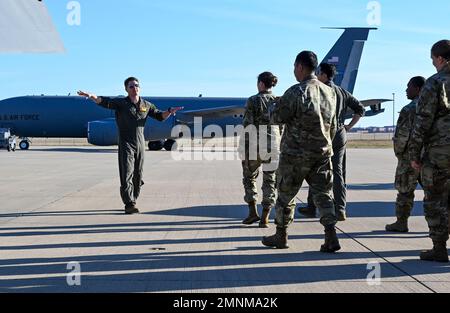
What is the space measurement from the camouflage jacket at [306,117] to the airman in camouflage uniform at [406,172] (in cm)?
179

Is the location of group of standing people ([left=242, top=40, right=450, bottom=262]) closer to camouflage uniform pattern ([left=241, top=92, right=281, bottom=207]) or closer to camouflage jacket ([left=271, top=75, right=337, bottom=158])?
camouflage jacket ([left=271, top=75, right=337, bottom=158])

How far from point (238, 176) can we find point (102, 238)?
8810 mm

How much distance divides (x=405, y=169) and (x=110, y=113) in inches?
1127

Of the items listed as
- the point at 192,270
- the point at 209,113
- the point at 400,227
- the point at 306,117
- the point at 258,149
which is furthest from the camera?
the point at 209,113

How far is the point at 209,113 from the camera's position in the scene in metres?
33.0

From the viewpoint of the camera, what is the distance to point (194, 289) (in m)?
4.11

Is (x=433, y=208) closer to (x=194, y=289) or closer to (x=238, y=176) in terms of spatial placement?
(x=194, y=289)

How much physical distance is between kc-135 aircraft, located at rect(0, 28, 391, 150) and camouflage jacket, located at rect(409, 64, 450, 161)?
87.8 feet

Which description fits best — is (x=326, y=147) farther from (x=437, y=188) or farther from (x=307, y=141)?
(x=437, y=188)

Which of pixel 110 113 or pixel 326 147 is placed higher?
pixel 110 113

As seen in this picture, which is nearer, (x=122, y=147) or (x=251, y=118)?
(x=251, y=118)

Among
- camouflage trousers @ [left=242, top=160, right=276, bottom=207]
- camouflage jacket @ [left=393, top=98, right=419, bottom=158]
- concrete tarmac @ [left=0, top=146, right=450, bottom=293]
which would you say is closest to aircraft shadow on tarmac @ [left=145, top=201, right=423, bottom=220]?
concrete tarmac @ [left=0, top=146, right=450, bottom=293]

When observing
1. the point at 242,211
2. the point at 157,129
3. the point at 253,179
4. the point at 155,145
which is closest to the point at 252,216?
the point at 253,179
